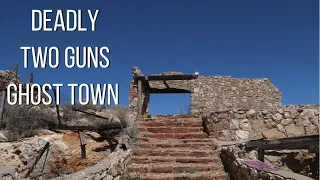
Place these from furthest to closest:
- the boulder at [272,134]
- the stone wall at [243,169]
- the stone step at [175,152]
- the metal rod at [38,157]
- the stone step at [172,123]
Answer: the stone step at [172,123] → the boulder at [272,134] → the stone step at [175,152] → the metal rod at [38,157] → the stone wall at [243,169]

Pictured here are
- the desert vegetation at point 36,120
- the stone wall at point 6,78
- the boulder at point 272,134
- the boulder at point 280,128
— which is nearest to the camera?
the desert vegetation at point 36,120

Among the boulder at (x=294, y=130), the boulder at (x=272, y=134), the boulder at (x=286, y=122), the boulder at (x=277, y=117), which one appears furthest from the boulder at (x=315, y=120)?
the boulder at (x=272, y=134)

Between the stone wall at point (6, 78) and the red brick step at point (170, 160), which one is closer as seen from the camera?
the red brick step at point (170, 160)

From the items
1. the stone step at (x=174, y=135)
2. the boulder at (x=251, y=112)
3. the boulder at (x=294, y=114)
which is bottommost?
the stone step at (x=174, y=135)

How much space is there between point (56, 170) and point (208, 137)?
15.8 ft

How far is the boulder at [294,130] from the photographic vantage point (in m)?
10.4

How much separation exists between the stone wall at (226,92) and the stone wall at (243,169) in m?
10.7

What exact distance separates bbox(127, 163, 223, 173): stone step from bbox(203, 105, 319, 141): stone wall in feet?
7.12

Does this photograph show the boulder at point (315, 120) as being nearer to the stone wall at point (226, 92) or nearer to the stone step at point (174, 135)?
the stone step at point (174, 135)

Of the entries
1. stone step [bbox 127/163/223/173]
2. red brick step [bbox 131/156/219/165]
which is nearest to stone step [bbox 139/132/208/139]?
red brick step [bbox 131/156/219/165]

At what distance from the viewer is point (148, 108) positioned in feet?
59.3

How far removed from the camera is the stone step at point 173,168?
27.5 feet

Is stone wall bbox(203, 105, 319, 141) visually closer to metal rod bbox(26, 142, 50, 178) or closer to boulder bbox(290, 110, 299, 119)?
boulder bbox(290, 110, 299, 119)

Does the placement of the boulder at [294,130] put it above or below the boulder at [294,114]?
below
